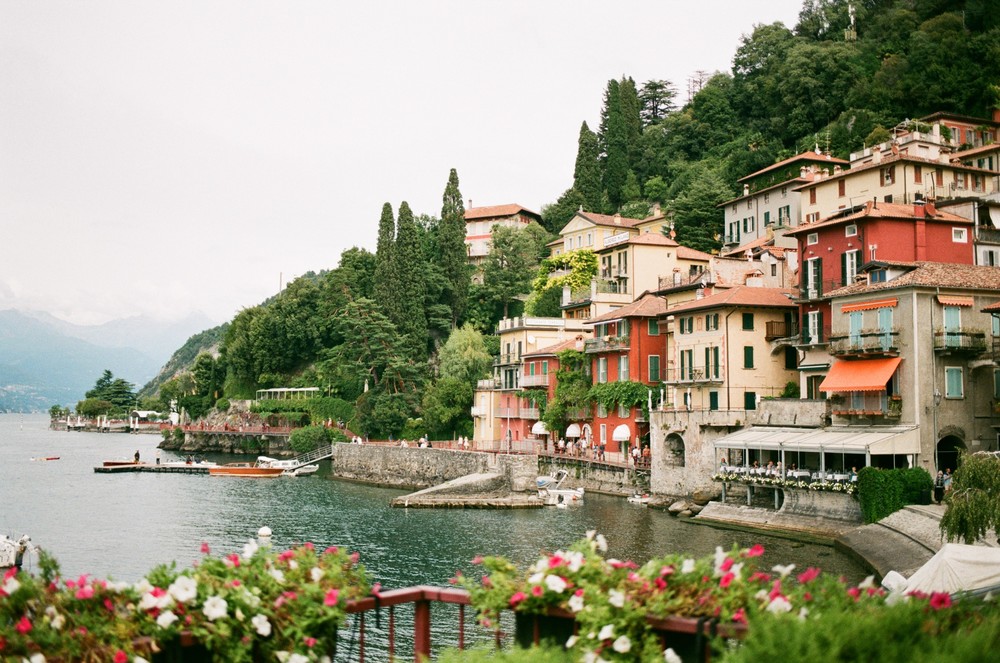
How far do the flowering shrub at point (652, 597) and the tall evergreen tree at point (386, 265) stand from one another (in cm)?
7492

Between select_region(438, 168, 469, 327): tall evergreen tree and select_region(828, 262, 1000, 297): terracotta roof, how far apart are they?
170 feet

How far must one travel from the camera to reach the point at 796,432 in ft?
133

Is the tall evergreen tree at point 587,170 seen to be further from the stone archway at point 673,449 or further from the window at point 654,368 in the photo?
the stone archway at point 673,449

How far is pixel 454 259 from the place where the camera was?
87688 millimetres

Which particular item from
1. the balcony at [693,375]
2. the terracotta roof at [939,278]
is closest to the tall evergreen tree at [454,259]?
the balcony at [693,375]

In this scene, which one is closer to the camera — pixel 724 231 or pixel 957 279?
pixel 957 279

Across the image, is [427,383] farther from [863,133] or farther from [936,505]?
[936,505]

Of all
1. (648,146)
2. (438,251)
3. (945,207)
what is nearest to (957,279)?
(945,207)

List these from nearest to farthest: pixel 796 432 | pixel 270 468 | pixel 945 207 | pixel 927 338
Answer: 1. pixel 927 338
2. pixel 796 432
3. pixel 945 207
4. pixel 270 468

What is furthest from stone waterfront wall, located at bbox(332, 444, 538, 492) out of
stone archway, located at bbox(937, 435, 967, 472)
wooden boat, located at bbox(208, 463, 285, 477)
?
stone archway, located at bbox(937, 435, 967, 472)

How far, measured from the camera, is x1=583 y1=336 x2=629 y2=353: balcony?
5653 cm

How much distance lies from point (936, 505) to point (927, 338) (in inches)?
257

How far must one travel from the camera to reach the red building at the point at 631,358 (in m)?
55.7

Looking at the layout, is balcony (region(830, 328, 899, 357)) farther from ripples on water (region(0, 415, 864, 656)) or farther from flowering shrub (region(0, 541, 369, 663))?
flowering shrub (region(0, 541, 369, 663))
